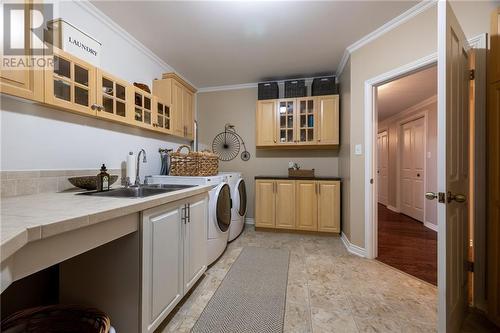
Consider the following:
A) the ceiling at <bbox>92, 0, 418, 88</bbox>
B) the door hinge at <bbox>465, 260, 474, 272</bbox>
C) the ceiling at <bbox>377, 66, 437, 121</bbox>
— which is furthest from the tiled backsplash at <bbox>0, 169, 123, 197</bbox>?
the ceiling at <bbox>377, 66, 437, 121</bbox>

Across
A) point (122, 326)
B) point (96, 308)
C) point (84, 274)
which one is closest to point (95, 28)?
point (84, 274)

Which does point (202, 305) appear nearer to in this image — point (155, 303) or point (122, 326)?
point (155, 303)

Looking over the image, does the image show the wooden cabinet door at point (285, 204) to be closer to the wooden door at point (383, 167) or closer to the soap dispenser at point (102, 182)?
the soap dispenser at point (102, 182)

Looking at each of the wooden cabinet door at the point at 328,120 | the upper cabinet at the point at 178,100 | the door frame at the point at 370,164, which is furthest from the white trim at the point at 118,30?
the door frame at the point at 370,164

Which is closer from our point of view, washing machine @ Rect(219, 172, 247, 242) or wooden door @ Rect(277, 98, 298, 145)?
washing machine @ Rect(219, 172, 247, 242)

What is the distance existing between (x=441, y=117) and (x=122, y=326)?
6.53 feet

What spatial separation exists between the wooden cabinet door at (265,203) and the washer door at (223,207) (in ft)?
2.53

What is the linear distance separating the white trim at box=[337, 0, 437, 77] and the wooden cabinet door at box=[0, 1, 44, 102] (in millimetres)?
2798

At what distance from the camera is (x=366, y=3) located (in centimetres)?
181

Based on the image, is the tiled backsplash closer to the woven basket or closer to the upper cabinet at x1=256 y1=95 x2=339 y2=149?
the woven basket

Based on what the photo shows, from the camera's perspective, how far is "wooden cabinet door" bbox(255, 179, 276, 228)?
322 cm

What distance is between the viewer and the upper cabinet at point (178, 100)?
8.91 ft

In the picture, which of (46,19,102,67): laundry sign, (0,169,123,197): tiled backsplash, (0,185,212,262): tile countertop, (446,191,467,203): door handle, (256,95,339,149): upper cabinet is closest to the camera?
(0,185,212,262): tile countertop

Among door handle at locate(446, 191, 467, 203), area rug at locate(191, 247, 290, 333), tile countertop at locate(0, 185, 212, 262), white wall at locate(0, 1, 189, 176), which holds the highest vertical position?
white wall at locate(0, 1, 189, 176)
